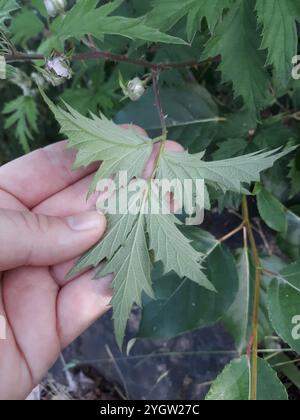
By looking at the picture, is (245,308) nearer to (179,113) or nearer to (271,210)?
(271,210)

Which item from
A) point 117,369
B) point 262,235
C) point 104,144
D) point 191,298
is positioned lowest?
point 117,369

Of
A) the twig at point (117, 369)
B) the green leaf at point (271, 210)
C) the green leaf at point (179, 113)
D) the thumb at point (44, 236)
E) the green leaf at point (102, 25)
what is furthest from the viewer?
the twig at point (117, 369)

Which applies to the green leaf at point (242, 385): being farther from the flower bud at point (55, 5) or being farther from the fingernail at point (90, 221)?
the flower bud at point (55, 5)

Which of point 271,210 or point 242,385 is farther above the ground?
point 271,210

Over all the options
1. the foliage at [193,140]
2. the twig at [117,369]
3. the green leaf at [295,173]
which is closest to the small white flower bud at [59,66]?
the foliage at [193,140]

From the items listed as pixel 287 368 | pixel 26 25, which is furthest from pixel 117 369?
pixel 26 25

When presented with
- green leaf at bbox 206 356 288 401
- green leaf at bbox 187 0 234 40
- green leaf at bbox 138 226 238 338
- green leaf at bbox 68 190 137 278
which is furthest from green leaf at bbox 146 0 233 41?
green leaf at bbox 206 356 288 401
